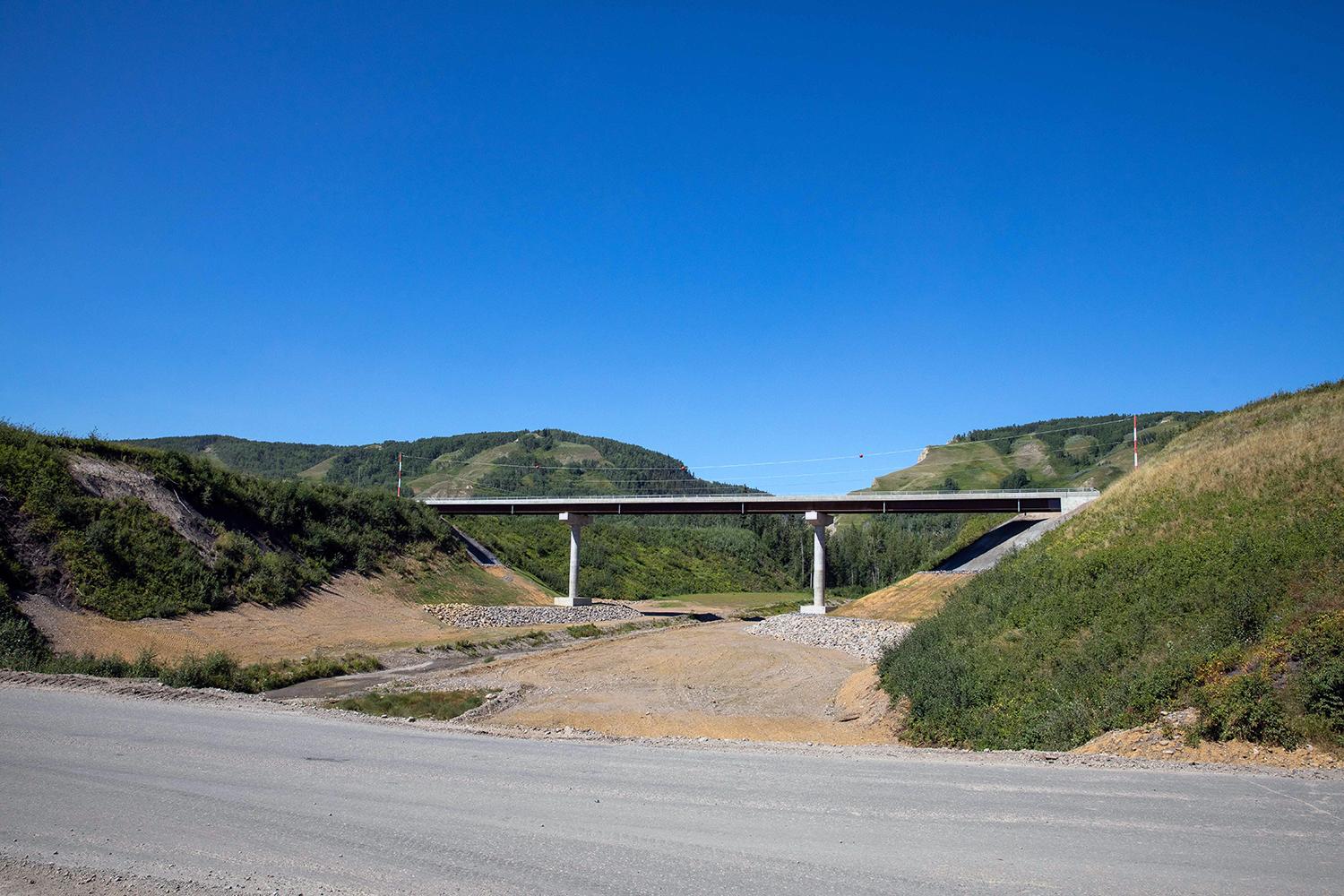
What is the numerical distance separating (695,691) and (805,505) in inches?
1789

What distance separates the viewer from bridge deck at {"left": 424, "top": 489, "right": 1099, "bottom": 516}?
6550cm

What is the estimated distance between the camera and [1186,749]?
548 inches

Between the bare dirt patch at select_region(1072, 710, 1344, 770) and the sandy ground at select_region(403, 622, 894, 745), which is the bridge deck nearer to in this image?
the sandy ground at select_region(403, 622, 894, 745)

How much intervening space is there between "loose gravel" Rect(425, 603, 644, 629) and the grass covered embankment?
129ft

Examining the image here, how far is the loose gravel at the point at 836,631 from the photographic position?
153 ft

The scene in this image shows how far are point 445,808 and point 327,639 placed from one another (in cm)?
→ 3883

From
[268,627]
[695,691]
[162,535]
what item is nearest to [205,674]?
[695,691]

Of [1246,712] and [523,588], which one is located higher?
[1246,712]

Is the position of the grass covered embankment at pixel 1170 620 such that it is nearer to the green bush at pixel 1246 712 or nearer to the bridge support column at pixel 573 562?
the green bush at pixel 1246 712

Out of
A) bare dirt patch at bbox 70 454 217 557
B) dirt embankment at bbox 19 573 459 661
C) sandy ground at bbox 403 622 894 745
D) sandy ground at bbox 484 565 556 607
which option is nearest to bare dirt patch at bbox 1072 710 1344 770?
sandy ground at bbox 403 622 894 745

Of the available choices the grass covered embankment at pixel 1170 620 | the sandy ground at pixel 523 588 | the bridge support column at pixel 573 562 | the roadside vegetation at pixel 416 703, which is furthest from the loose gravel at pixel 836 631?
the roadside vegetation at pixel 416 703

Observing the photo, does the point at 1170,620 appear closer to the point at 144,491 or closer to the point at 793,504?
the point at 144,491

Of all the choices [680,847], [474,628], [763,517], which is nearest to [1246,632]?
[680,847]

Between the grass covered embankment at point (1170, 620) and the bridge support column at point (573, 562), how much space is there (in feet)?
159
